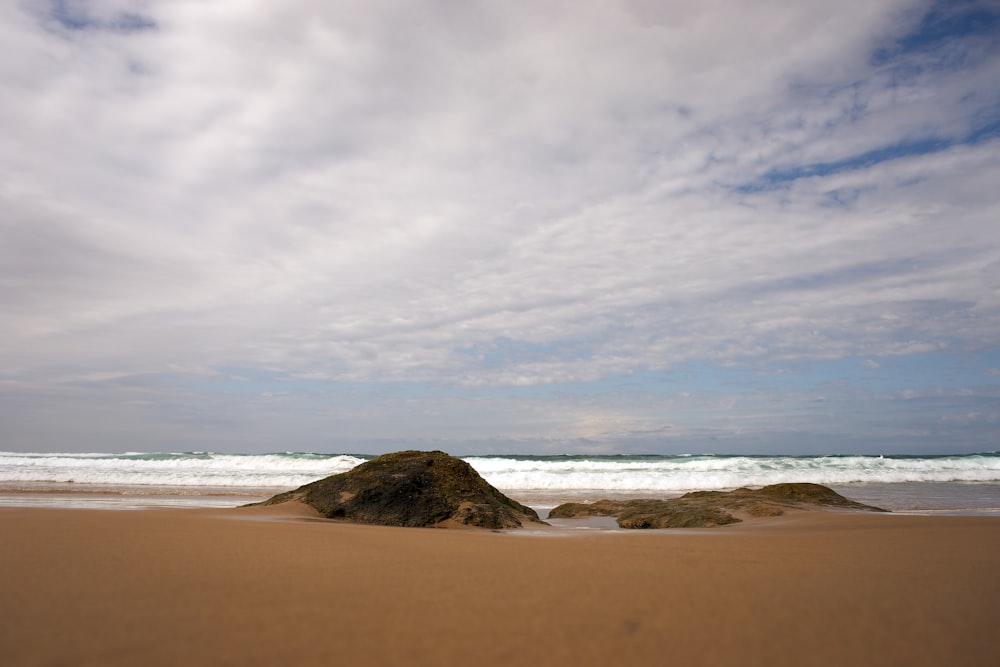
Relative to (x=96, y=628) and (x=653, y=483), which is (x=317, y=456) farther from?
(x=96, y=628)

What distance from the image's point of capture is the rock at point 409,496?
621 centimetres

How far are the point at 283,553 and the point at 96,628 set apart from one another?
118 cm

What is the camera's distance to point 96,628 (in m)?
1.59

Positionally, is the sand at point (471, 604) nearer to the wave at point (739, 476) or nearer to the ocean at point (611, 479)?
the ocean at point (611, 479)

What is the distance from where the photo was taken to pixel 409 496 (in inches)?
251

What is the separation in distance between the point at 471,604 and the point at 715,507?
24.3ft

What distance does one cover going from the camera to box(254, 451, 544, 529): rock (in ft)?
20.4

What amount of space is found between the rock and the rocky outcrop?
2.34 meters

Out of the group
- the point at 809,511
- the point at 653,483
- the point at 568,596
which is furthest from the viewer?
the point at 653,483

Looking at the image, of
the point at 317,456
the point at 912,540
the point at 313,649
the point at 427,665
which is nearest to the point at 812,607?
the point at 427,665

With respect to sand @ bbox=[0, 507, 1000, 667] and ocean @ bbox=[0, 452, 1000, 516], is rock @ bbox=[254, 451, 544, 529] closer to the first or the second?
sand @ bbox=[0, 507, 1000, 667]

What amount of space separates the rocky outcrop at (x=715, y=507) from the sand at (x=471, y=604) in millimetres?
5025

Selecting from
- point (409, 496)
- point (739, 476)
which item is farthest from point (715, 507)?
point (739, 476)

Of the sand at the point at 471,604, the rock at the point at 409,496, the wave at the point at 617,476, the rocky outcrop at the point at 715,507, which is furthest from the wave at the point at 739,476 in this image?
the sand at the point at 471,604
